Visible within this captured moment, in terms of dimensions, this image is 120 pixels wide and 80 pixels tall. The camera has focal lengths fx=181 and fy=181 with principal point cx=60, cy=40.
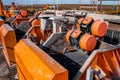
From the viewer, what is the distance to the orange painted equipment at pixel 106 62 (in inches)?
154

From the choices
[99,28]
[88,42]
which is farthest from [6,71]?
[99,28]

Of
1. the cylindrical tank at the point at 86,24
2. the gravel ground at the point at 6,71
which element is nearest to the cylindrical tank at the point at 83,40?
the cylindrical tank at the point at 86,24

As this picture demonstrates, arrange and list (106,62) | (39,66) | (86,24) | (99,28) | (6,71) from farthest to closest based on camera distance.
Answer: (6,71)
(86,24)
(99,28)
(106,62)
(39,66)

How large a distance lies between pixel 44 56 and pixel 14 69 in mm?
4362

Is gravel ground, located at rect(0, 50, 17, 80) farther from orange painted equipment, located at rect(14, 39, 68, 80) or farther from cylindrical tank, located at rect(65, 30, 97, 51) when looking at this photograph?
orange painted equipment, located at rect(14, 39, 68, 80)

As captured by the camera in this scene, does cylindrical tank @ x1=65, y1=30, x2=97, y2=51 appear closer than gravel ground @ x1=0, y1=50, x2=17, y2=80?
Yes

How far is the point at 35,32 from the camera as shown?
9.12m

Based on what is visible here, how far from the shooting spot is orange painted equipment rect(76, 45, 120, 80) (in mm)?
3923

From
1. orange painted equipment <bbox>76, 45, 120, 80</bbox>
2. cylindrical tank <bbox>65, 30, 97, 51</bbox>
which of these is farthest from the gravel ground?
orange painted equipment <bbox>76, 45, 120, 80</bbox>

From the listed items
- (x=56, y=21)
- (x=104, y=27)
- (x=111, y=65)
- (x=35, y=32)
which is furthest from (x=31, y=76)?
(x=35, y=32)

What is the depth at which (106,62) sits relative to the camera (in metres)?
4.21

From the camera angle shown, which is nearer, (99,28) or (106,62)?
(106,62)

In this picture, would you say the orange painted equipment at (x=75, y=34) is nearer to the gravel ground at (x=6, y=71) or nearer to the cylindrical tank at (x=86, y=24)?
the cylindrical tank at (x=86, y=24)

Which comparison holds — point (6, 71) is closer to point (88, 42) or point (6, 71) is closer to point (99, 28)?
point (88, 42)
